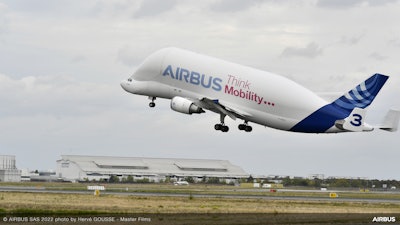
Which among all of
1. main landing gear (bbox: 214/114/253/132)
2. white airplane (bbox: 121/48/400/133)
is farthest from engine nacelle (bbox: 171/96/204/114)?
main landing gear (bbox: 214/114/253/132)

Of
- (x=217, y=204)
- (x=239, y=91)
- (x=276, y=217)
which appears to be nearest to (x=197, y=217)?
(x=276, y=217)

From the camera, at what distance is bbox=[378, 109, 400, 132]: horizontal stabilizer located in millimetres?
75812

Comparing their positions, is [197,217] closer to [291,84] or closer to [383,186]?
[291,84]

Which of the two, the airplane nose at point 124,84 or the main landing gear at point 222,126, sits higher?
the airplane nose at point 124,84

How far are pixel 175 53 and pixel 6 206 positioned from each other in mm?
26481

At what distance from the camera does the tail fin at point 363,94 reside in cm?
7519

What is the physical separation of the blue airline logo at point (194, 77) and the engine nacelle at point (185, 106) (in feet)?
6.95

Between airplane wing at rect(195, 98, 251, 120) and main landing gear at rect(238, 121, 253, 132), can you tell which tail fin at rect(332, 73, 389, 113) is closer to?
airplane wing at rect(195, 98, 251, 120)

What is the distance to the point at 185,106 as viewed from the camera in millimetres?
82250

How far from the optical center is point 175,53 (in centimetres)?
8519

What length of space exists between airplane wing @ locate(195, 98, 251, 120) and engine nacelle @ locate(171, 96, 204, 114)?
548 millimetres

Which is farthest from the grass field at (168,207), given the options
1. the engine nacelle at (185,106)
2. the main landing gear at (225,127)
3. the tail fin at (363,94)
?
the tail fin at (363,94)

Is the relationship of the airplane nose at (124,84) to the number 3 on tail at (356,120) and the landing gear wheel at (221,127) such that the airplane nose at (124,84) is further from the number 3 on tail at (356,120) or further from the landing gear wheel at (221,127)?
the number 3 on tail at (356,120)

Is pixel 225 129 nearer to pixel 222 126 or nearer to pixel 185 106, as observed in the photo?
pixel 222 126
